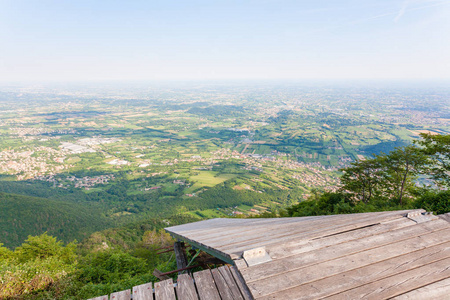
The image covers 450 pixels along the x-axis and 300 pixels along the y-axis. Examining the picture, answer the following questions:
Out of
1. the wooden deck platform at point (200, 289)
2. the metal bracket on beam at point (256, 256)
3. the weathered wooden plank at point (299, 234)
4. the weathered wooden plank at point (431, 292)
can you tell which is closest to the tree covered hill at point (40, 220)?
the weathered wooden plank at point (299, 234)

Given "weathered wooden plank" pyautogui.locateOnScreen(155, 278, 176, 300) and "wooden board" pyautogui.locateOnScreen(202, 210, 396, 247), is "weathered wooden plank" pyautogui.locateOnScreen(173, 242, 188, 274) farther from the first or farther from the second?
"weathered wooden plank" pyautogui.locateOnScreen(155, 278, 176, 300)

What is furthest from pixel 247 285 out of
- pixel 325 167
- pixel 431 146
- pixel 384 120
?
pixel 384 120

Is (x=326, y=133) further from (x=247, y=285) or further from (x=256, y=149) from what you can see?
(x=247, y=285)

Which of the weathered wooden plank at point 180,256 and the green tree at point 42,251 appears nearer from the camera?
the weathered wooden plank at point 180,256

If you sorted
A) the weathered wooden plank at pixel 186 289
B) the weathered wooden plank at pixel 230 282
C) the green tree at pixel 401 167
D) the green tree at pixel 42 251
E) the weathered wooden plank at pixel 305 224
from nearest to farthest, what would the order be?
the weathered wooden plank at pixel 230 282 < the weathered wooden plank at pixel 186 289 < the weathered wooden plank at pixel 305 224 < the green tree at pixel 401 167 < the green tree at pixel 42 251

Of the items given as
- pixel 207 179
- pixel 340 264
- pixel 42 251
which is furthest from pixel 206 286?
pixel 207 179

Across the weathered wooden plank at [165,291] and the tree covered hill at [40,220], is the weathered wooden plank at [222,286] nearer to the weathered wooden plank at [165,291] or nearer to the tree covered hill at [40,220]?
the weathered wooden plank at [165,291]

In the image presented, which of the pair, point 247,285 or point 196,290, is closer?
point 247,285
